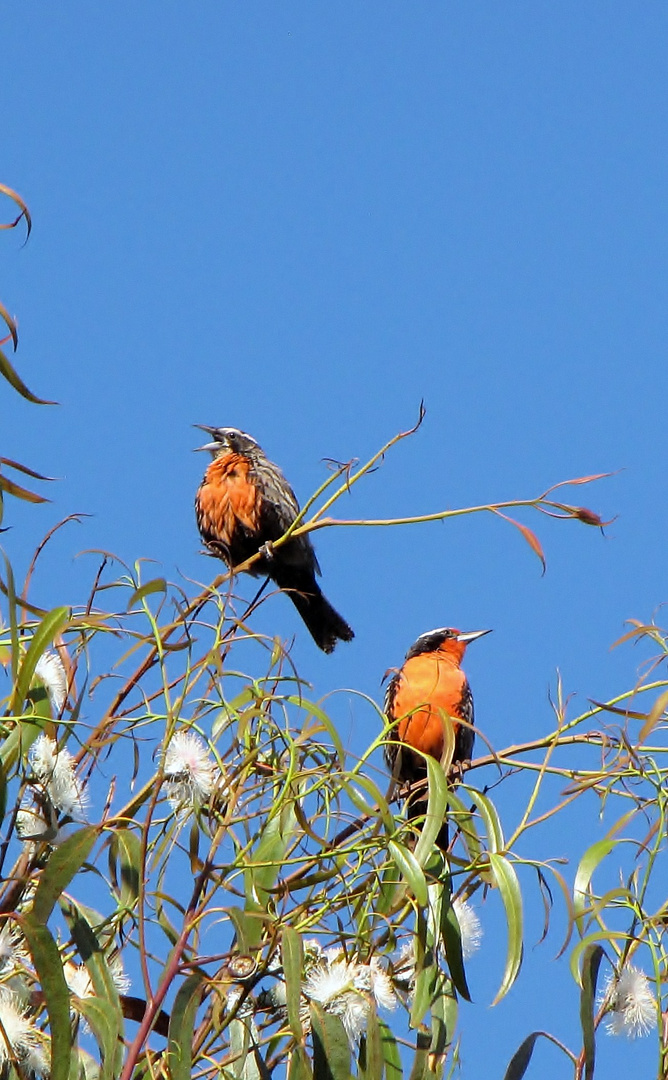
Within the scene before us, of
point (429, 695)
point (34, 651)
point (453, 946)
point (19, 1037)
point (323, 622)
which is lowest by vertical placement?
point (19, 1037)

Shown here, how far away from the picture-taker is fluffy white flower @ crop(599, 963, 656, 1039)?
7.63 ft

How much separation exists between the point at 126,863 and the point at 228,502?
4.49m

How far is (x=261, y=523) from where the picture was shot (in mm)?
6883

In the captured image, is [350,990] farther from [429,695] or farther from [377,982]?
[429,695]

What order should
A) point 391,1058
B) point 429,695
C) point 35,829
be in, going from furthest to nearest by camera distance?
point 429,695
point 391,1058
point 35,829

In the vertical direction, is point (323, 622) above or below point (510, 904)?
above

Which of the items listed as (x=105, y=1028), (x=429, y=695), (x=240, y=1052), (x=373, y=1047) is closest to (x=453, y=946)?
(x=373, y=1047)

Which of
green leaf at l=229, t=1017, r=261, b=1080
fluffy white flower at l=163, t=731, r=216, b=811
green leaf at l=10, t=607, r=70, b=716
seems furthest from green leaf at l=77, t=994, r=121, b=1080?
green leaf at l=10, t=607, r=70, b=716

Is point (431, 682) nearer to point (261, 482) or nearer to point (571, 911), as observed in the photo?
point (261, 482)

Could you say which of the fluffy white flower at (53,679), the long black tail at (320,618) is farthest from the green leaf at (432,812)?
the long black tail at (320,618)

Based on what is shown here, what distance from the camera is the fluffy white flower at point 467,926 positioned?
274cm

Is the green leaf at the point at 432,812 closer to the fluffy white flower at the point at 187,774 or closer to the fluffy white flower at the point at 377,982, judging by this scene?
the fluffy white flower at the point at 377,982

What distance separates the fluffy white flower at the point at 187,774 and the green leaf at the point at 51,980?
30cm

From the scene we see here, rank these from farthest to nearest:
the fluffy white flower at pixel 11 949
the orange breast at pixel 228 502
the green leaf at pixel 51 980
A: the orange breast at pixel 228 502
the fluffy white flower at pixel 11 949
the green leaf at pixel 51 980
